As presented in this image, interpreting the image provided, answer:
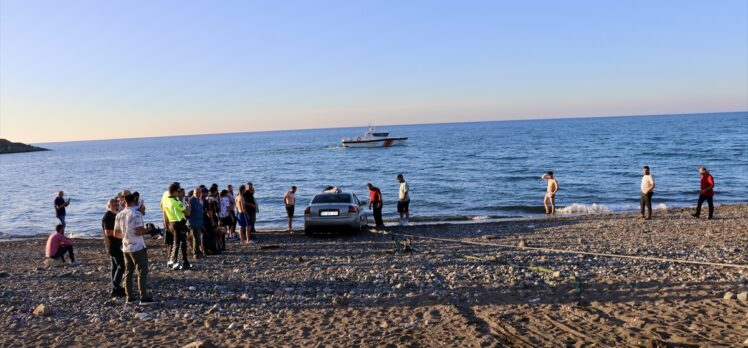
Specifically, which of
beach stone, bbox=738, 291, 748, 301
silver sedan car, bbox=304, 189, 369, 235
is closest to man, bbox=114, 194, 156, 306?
silver sedan car, bbox=304, 189, 369, 235

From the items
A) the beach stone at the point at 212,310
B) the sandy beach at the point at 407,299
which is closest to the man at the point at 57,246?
the sandy beach at the point at 407,299

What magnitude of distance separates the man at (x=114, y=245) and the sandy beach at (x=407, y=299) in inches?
11.3

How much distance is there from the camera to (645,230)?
15.4m

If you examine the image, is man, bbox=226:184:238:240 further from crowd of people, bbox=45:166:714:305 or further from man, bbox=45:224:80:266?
man, bbox=45:224:80:266

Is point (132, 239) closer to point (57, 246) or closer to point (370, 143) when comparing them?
point (57, 246)

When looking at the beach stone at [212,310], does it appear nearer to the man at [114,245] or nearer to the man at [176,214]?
the man at [114,245]

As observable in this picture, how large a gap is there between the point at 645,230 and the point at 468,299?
9.58 meters

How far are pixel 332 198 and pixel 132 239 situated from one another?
329 inches

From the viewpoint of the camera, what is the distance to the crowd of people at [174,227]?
811 centimetres

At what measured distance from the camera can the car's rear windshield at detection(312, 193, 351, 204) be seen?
52.3ft

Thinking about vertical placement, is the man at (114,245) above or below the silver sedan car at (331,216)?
above

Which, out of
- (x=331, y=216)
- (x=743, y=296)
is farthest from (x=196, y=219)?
(x=743, y=296)

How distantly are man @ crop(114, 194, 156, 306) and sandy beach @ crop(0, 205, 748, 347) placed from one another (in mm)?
468

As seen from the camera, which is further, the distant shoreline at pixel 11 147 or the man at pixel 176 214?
the distant shoreline at pixel 11 147
